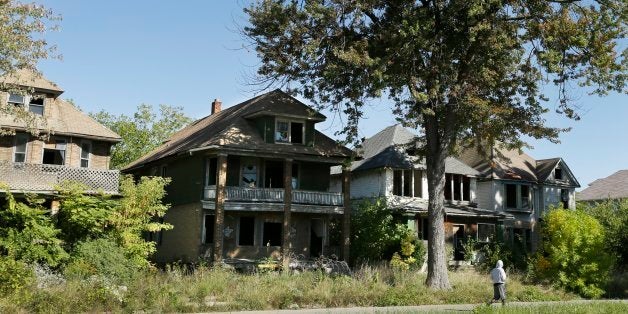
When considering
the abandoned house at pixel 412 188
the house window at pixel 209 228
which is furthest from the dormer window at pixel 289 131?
the abandoned house at pixel 412 188

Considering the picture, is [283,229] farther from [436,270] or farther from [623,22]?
[623,22]

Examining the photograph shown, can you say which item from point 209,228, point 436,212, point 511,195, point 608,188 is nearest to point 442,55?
point 436,212

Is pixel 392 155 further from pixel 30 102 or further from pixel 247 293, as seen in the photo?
pixel 30 102

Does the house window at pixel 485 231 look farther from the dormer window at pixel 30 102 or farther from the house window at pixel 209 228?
the dormer window at pixel 30 102

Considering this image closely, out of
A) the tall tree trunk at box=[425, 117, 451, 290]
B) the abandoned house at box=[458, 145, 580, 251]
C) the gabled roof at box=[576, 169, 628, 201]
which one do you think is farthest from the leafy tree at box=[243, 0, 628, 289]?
the gabled roof at box=[576, 169, 628, 201]

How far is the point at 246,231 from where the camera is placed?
33656 mm

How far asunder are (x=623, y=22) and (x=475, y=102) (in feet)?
22.9

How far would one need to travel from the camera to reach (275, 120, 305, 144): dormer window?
33.2m

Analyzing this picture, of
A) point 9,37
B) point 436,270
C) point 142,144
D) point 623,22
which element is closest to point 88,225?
point 9,37

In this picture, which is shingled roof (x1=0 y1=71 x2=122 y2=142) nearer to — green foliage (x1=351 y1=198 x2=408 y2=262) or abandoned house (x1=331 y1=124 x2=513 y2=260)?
green foliage (x1=351 y1=198 x2=408 y2=262)

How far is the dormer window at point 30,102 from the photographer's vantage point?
30.5 meters

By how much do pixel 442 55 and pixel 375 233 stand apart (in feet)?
39.4

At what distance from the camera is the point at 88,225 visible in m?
22.1

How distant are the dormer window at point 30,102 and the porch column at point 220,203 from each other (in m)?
9.52
